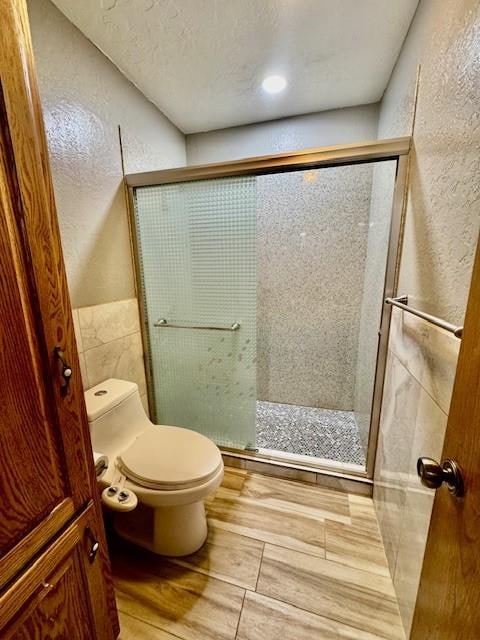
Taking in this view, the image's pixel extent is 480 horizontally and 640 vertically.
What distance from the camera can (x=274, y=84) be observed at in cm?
154

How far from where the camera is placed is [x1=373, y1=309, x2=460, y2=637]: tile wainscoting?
0.78 m

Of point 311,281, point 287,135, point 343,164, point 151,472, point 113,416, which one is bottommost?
point 151,472

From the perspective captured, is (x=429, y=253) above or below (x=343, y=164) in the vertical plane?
below

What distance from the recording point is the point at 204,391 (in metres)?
1.73

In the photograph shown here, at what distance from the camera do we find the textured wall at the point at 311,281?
1994 mm

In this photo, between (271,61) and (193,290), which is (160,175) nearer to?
(193,290)

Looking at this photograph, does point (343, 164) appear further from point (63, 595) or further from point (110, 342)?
point (63, 595)

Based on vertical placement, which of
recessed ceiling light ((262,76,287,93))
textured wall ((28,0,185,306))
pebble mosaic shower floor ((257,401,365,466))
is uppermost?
recessed ceiling light ((262,76,287,93))

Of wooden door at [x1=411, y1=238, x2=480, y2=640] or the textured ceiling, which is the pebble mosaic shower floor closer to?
wooden door at [x1=411, y1=238, x2=480, y2=640]

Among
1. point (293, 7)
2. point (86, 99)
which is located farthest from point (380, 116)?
point (86, 99)

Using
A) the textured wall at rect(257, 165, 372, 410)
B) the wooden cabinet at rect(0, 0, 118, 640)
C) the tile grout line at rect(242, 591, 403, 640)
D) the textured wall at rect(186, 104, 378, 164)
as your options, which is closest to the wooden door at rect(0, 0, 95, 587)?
the wooden cabinet at rect(0, 0, 118, 640)

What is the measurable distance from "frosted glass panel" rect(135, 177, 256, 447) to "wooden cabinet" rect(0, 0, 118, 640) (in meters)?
0.98

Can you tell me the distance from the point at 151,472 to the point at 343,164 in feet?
5.29

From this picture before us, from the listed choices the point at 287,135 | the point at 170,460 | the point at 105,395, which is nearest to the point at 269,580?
the point at 170,460
